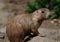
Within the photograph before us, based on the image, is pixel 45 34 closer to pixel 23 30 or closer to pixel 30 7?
pixel 23 30

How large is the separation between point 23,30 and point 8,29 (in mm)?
464

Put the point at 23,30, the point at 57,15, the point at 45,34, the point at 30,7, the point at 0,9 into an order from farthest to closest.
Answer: the point at 0,9, the point at 30,7, the point at 57,15, the point at 45,34, the point at 23,30

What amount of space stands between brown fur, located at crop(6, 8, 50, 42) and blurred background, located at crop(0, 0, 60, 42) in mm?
396

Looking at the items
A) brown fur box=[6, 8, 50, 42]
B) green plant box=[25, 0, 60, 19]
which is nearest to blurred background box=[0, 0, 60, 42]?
green plant box=[25, 0, 60, 19]

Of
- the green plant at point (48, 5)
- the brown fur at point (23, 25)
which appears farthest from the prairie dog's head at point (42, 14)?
the green plant at point (48, 5)

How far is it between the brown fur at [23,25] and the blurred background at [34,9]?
0.40m

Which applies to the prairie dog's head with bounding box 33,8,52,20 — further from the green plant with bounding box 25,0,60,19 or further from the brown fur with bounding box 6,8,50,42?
the green plant with bounding box 25,0,60,19

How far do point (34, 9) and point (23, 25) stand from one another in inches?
170

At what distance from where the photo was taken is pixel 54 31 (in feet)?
25.6

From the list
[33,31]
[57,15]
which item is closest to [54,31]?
[33,31]

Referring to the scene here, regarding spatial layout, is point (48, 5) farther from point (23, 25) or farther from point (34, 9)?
point (23, 25)

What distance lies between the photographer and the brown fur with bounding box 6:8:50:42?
21.3 ft

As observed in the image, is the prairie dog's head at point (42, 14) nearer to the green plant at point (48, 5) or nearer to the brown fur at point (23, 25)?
the brown fur at point (23, 25)

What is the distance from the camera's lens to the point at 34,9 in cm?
1077
